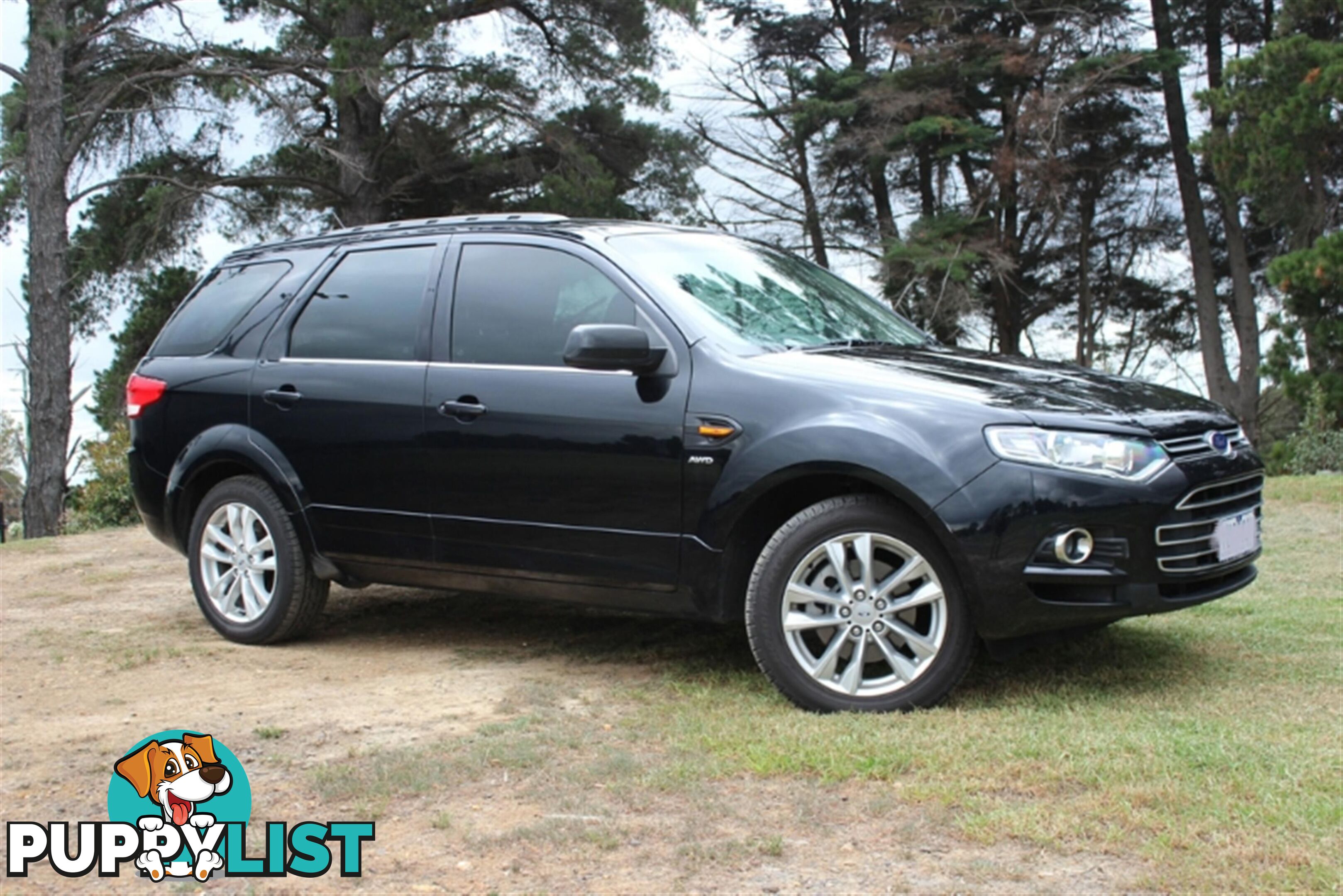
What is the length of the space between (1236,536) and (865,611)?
4.55 ft

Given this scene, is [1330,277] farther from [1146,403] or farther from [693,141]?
[1146,403]

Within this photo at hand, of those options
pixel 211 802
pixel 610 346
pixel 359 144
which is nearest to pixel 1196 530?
pixel 610 346

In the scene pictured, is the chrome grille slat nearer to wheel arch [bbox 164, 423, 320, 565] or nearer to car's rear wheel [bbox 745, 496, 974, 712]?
Result: car's rear wheel [bbox 745, 496, 974, 712]

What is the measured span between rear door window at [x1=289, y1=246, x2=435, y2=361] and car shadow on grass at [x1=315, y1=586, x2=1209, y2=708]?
1.37m

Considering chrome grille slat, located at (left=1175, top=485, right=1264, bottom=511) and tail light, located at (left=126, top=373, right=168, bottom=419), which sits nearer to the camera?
chrome grille slat, located at (left=1175, top=485, right=1264, bottom=511)

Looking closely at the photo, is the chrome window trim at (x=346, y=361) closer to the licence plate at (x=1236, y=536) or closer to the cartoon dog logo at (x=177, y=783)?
the cartoon dog logo at (x=177, y=783)

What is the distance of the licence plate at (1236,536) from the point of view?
4.72 m

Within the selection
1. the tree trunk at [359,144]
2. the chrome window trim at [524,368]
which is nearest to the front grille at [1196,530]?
the chrome window trim at [524,368]

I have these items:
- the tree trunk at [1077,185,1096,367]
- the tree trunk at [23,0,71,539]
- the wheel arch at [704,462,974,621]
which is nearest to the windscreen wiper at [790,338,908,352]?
the wheel arch at [704,462,974,621]

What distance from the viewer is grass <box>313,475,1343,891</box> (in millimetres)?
3449

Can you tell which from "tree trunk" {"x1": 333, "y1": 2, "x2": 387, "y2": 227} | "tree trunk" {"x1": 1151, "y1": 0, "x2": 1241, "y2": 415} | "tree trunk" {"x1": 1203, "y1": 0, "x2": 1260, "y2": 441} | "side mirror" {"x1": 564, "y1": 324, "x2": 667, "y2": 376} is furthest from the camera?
"tree trunk" {"x1": 1151, "y1": 0, "x2": 1241, "y2": 415}

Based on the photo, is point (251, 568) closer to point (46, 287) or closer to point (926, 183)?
point (46, 287)

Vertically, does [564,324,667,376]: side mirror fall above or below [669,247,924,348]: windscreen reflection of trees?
below

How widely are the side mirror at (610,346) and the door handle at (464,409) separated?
2.01 feet
